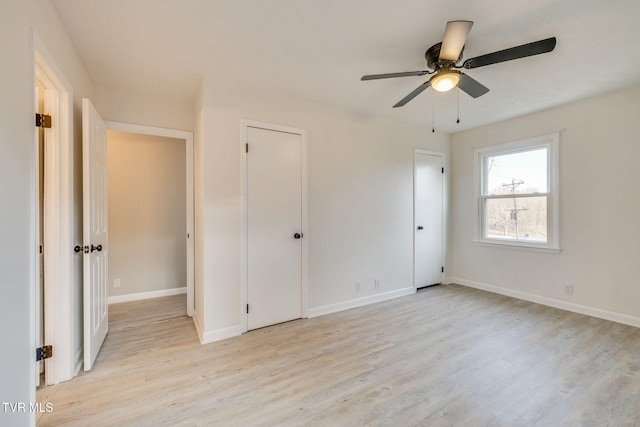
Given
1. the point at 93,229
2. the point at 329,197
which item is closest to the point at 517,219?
the point at 329,197

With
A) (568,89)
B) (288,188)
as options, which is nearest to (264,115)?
(288,188)

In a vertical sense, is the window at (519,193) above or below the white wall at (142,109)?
below

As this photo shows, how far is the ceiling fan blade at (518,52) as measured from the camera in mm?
1539

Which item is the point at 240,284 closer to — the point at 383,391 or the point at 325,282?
the point at 325,282

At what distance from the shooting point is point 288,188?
9.77ft

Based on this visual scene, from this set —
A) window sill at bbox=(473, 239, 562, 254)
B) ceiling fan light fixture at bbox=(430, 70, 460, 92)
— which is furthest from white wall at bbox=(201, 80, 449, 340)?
ceiling fan light fixture at bbox=(430, 70, 460, 92)

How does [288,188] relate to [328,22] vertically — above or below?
below

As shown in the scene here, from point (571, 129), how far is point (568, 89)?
0.66m

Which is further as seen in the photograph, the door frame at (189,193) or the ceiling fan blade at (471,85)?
the door frame at (189,193)

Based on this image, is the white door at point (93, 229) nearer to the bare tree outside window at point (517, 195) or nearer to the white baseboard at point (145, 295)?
the white baseboard at point (145, 295)

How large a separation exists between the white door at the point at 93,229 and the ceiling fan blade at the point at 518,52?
112 inches

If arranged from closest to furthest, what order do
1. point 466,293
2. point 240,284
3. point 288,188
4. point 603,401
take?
point 603,401
point 240,284
point 288,188
point 466,293

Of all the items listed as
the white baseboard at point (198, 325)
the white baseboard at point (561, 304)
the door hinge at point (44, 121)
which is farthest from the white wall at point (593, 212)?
the door hinge at point (44, 121)

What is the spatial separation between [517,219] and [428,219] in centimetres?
116
